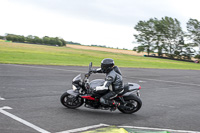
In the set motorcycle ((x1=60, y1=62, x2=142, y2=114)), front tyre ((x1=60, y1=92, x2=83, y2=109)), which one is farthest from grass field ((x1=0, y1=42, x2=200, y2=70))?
motorcycle ((x1=60, y1=62, x2=142, y2=114))

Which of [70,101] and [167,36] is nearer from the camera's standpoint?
[70,101]

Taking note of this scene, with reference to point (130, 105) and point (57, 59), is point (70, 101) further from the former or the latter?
point (57, 59)

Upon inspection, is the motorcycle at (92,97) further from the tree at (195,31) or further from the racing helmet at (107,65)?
the tree at (195,31)

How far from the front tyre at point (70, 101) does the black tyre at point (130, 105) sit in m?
1.29

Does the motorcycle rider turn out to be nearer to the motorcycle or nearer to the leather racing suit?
the leather racing suit

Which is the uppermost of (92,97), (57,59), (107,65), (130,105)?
(107,65)

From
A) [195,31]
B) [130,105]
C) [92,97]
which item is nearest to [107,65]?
[92,97]

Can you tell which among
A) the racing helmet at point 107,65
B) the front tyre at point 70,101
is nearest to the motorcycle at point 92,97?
the front tyre at point 70,101

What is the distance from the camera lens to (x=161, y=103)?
31.9 feet

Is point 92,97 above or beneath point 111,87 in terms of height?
beneath

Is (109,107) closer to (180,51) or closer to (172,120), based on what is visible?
(172,120)

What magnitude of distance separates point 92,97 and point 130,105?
51.3 inches

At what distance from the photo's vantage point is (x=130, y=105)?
304 inches

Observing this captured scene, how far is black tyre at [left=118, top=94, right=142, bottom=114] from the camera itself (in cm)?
761
